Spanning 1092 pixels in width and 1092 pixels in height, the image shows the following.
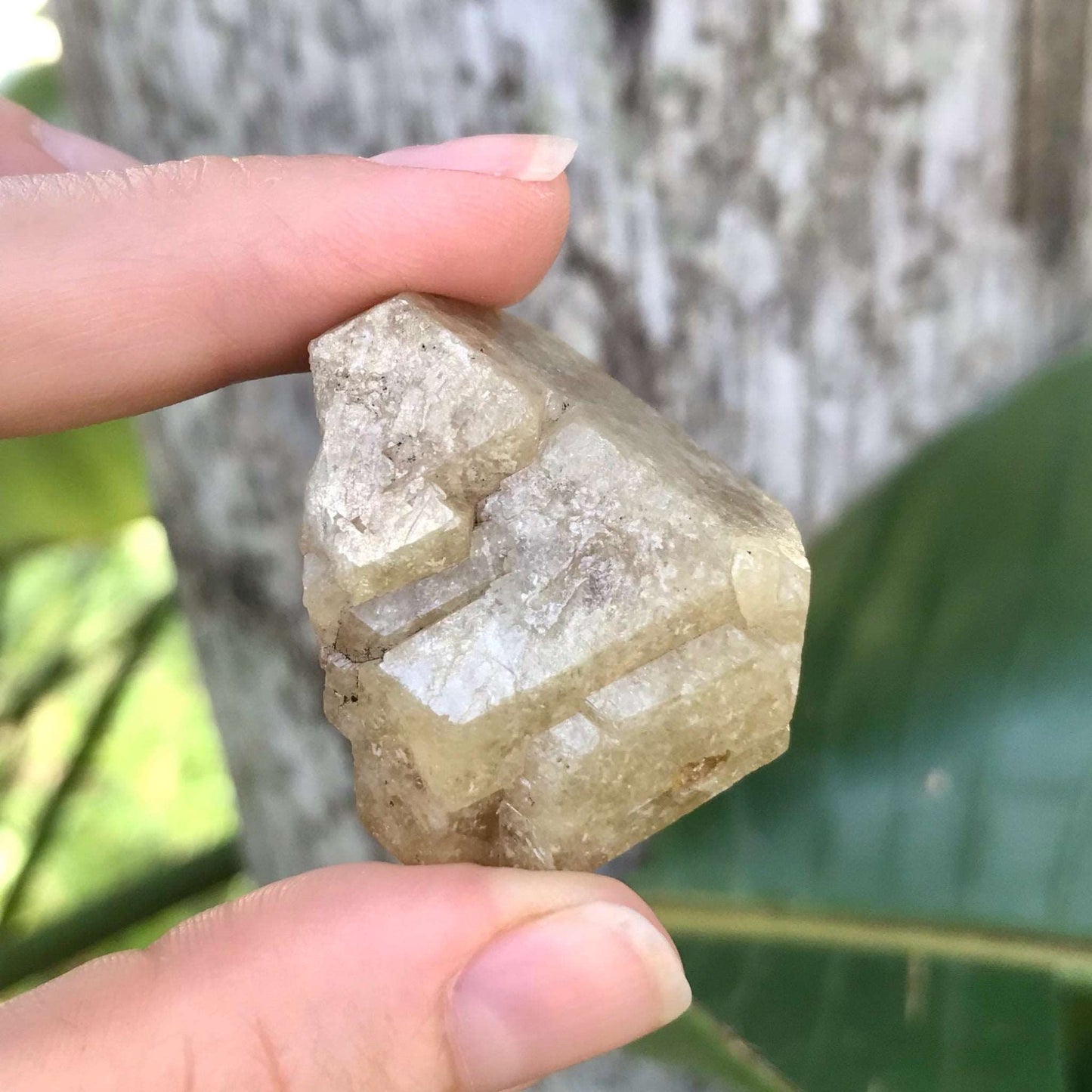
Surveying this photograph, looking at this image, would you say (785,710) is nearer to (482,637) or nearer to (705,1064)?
(482,637)

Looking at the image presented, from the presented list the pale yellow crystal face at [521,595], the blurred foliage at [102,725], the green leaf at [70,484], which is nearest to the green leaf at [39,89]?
the green leaf at [70,484]

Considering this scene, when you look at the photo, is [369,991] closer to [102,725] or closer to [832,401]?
[832,401]

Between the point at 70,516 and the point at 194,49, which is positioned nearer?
the point at 194,49

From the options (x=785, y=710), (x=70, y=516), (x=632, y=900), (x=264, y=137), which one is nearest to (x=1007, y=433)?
(x=785, y=710)

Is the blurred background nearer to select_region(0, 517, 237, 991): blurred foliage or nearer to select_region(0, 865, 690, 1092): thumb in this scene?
select_region(0, 865, 690, 1092): thumb

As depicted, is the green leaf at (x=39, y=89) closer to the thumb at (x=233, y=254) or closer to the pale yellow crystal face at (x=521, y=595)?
the thumb at (x=233, y=254)

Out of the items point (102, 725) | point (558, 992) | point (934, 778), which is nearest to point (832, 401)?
point (934, 778)

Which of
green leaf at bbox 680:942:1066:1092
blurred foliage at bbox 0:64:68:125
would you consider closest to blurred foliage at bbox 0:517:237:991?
blurred foliage at bbox 0:64:68:125
